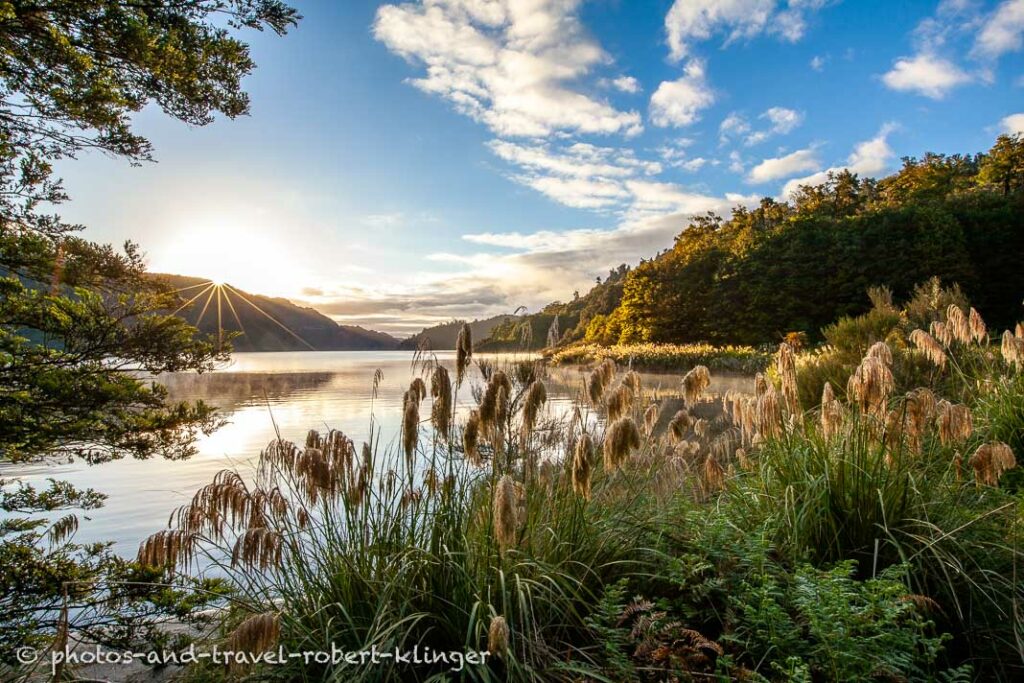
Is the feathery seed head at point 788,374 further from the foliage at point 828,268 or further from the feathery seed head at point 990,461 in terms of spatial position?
the foliage at point 828,268

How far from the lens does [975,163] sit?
6675 cm

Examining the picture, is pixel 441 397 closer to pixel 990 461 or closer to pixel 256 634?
pixel 256 634

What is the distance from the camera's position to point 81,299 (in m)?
4.70

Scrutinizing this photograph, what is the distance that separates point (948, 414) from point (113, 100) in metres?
7.03

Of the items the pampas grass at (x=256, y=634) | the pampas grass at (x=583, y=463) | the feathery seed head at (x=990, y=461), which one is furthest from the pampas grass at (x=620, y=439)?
the feathery seed head at (x=990, y=461)

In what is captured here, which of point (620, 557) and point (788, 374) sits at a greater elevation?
point (788, 374)

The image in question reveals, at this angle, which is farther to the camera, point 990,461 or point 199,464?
point 199,464

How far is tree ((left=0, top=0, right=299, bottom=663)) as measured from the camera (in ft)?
12.8

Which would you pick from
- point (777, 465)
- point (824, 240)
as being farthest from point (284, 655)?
point (824, 240)

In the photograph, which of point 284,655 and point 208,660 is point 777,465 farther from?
point 208,660

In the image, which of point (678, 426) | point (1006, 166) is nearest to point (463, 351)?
point (678, 426)

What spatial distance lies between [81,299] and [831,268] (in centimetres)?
Result: 4706

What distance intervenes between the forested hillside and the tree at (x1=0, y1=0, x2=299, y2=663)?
29.1 meters

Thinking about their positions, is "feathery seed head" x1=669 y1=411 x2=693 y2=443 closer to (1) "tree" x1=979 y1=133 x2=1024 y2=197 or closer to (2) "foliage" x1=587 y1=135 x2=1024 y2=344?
(2) "foliage" x1=587 y1=135 x2=1024 y2=344
